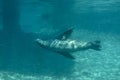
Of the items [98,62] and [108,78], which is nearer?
[108,78]

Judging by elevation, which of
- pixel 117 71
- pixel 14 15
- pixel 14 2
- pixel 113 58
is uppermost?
pixel 14 2

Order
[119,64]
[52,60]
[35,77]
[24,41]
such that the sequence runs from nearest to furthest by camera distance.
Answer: [35,77]
[119,64]
[52,60]
[24,41]

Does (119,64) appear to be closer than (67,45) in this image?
No

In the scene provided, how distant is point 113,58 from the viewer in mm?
22031

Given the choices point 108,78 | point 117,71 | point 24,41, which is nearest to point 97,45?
point 108,78

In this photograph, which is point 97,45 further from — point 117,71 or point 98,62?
point 98,62

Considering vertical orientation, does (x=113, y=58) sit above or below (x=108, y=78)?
above

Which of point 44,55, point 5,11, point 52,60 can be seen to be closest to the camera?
point 52,60

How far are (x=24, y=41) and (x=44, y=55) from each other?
6.27m

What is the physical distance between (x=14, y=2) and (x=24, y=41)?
336 inches

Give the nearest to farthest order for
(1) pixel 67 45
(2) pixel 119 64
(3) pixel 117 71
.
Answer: (1) pixel 67 45, (3) pixel 117 71, (2) pixel 119 64

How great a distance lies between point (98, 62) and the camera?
20.6 m

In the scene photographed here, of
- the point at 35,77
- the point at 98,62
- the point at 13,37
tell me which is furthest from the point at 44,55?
the point at 13,37

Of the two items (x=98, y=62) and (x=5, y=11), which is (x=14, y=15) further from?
(x=98, y=62)
